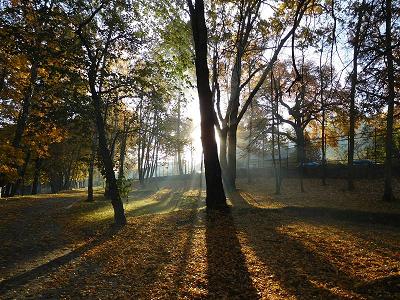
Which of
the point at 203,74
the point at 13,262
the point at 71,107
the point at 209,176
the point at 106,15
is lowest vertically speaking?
the point at 13,262

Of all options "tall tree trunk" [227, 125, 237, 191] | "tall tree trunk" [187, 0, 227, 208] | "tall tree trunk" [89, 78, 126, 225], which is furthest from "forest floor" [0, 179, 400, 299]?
"tall tree trunk" [227, 125, 237, 191]

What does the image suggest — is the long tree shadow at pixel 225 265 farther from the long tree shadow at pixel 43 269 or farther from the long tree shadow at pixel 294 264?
the long tree shadow at pixel 43 269

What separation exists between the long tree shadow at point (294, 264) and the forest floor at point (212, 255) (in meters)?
0.02

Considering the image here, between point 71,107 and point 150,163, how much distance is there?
125ft

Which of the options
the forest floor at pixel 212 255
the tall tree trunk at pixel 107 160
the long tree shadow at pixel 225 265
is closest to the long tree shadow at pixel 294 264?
the forest floor at pixel 212 255

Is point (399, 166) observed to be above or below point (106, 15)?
below

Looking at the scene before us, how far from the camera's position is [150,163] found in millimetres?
49406

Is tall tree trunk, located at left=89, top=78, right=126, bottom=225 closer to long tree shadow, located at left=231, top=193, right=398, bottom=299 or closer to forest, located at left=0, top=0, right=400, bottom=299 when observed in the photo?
forest, located at left=0, top=0, right=400, bottom=299

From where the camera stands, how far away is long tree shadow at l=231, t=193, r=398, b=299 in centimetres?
555

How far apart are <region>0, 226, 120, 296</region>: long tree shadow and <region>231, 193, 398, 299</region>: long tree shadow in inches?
189

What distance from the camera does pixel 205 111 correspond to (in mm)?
12359

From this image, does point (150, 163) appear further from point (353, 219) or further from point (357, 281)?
point (357, 281)

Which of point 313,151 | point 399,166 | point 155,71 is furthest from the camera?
point 313,151

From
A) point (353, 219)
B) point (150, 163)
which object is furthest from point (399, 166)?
point (150, 163)
